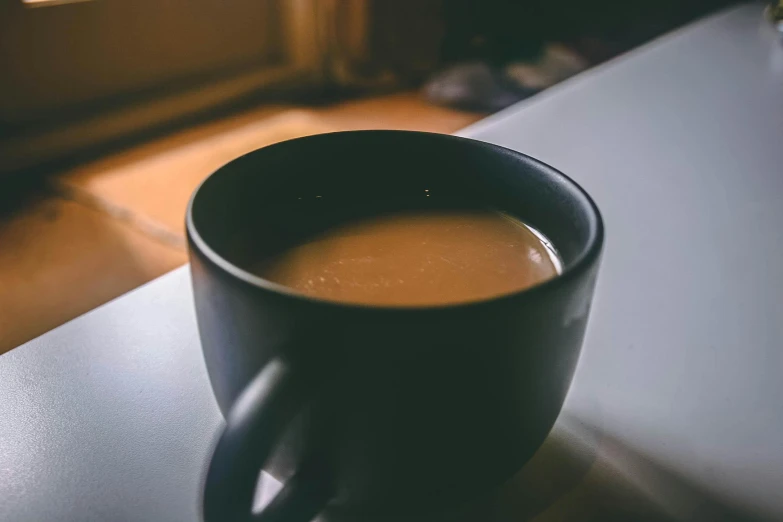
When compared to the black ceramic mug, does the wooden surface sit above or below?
below

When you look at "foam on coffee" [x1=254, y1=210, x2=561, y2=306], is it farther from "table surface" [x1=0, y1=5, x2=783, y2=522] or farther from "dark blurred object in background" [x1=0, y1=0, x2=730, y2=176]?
"dark blurred object in background" [x1=0, y1=0, x2=730, y2=176]

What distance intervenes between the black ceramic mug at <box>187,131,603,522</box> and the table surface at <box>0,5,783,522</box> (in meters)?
0.06

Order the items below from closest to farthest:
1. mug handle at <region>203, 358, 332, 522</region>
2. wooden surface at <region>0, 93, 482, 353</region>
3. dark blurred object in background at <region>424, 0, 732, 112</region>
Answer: mug handle at <region>203, 358, 332, 522</region> → wooden surface at <region>0, 93, 482, 353</region> → dark blurred object in background at <region>424, 0, 732, 112</region>

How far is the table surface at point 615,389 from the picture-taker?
0.79 feet

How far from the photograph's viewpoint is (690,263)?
0.39m

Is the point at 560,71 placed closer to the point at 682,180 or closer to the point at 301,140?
the point at 682,180

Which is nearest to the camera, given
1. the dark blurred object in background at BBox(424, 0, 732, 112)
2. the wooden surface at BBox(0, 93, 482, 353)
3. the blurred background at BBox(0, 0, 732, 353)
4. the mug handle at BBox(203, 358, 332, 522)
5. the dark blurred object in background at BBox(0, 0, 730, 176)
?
the mug handle at BBox(203, 358, 332, 522)

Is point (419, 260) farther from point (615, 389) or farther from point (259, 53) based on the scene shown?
point (259, 53)

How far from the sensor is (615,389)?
0.97 ft

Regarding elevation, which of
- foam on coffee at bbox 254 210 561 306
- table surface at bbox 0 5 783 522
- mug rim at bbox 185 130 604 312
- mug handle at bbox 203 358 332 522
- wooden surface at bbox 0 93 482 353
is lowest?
wooden surface at bbox 0 93 482 353

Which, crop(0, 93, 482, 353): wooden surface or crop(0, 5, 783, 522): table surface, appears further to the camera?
crop(0, 93, 482, 353): wooden surface

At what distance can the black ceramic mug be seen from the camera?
164 millimetres

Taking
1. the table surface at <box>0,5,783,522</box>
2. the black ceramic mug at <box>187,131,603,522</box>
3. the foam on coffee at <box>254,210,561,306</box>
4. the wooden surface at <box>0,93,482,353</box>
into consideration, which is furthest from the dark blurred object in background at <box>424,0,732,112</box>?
the black ceramic mug at <box>187,131,603,522</box>

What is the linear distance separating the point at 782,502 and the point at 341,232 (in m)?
0.20
